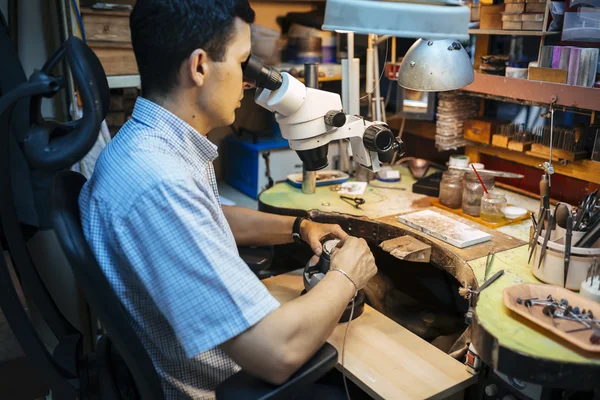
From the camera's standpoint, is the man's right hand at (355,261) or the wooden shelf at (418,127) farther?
the wooden shelf at (418,127)

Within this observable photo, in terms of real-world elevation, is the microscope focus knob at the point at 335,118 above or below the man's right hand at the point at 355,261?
above

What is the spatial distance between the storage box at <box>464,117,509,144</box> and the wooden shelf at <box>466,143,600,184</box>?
0.17 feet

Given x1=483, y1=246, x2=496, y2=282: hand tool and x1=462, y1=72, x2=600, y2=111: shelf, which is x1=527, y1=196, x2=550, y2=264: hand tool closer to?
x1=483, y1=246, x2=496, y2=282: hand tool

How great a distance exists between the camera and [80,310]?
2383 mm

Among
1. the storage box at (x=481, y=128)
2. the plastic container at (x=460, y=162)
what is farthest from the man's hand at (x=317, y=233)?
the storage box at (x=481, y=128)

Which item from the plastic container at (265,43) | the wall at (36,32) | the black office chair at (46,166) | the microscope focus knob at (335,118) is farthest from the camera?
the plastic container at (265,43)

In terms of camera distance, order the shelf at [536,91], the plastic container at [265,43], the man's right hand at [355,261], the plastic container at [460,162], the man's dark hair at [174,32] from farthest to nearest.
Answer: the plastic container at [265,43]
the plastic container at [460,162]
the shelf at [536,91]
the man's right hand at [355,261]
the man's dark hair at [174,32]

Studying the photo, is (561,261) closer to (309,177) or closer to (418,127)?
(309,177)

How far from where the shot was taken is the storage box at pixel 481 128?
214 centimetres

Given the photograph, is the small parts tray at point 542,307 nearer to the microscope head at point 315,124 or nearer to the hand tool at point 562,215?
the hand tool at point 562,215

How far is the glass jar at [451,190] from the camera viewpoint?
1.96 metres

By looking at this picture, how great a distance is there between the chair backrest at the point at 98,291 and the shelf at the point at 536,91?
148 centimetres

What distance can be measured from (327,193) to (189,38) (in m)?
1.09

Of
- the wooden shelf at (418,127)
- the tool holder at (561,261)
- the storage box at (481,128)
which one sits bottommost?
the tool holder at (561,261)
